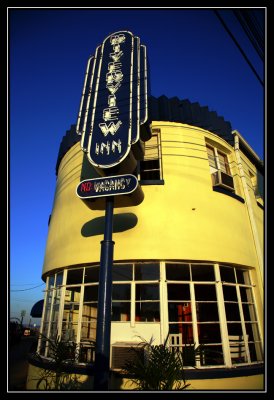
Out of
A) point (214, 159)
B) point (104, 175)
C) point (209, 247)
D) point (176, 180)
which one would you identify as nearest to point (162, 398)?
point (209, 247)

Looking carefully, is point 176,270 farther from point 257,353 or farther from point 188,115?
point 188,115

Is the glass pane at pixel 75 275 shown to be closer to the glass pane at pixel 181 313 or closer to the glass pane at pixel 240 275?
the glass pane at pixel 181 313

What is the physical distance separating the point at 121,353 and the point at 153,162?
588 cm

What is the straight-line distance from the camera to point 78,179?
31.6ft

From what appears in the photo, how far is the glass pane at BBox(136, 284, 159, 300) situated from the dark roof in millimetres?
5722

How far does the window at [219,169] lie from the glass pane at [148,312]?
176 inches

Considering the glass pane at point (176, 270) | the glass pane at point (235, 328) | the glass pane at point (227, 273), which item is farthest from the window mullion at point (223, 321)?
the glass pane at point (235, 328)

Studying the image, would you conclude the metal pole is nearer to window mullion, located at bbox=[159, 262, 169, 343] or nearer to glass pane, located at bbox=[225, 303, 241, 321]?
window mullion, located at bbox=[159, 262, 169, 343]

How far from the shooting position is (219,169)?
9656mm

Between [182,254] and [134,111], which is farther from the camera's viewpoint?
[182,254]

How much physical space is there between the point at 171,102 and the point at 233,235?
17.8 feet

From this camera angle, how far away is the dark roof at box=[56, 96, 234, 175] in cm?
966
